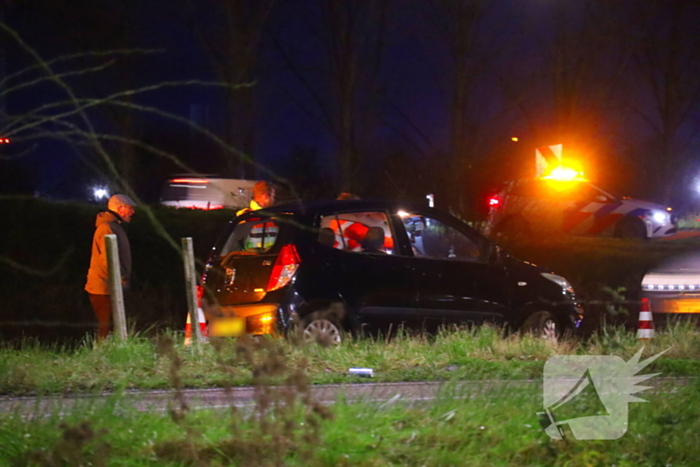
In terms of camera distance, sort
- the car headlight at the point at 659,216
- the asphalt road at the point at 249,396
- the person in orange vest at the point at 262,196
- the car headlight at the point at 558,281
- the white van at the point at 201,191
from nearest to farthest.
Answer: the asphalt road at the point at 249,396
the car headlight at the point at 558,281
the person in orange vest at the point at 262,196
the white van at the point at 201,191
the car headlight at the point at 659,216

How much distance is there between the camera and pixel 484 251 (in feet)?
29.7

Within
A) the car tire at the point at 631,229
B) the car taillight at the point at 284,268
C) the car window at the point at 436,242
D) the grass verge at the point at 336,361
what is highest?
the car tire at the point at 631,229

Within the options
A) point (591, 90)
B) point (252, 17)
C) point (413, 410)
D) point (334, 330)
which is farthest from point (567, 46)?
point (413, 410)

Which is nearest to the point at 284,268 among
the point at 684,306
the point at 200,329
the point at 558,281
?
the point at 200,329

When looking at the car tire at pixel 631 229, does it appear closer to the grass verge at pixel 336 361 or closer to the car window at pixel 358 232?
the grass verge at pixel 336 361

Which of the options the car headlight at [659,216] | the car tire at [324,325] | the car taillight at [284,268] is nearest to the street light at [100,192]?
the car taillight at [284,268]

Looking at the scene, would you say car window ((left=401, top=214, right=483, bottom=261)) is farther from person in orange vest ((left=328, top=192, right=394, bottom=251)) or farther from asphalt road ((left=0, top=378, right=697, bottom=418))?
asphalt road ((left=0, top=378, right=697, bottom=418))

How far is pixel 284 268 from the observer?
8008 mm

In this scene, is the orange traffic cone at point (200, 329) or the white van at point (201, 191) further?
→ the white van at point (201, 191)

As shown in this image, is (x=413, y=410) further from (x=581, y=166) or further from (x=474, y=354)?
(x=581, y=166)

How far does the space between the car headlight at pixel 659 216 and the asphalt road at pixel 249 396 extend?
56.5ft

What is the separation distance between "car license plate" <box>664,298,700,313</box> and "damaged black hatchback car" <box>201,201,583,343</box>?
59.8 inches

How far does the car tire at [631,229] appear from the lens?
22141 millimetres

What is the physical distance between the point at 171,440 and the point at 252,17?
1435 centimetres
